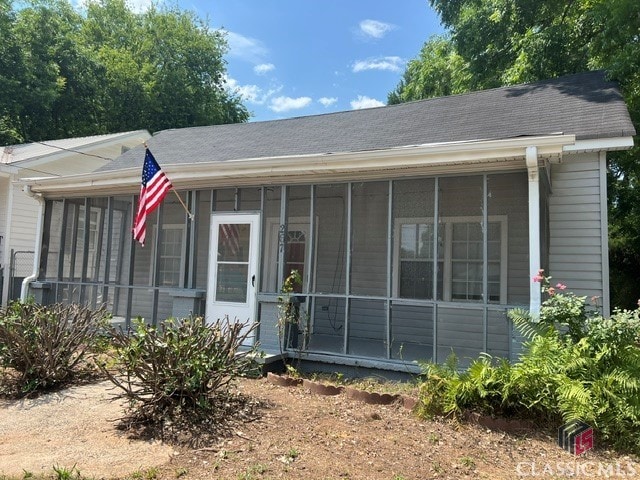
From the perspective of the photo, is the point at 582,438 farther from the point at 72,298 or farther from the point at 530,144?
the point at 72,298

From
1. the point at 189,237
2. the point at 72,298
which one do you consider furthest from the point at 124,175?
the point at 72,298

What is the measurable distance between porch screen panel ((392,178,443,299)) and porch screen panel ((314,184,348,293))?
99 centimetres

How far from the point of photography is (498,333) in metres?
5.57

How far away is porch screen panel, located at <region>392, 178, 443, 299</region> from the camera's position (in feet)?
20.0

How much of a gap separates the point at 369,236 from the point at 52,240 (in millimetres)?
6286

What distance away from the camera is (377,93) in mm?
34000

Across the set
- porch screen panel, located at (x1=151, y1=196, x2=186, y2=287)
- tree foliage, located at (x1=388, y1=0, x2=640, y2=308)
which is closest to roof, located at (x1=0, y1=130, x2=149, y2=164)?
porch screen panel, located at (x1=151, y1=196, x2=186, y2=287)

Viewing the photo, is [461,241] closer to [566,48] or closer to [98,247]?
[98,247]

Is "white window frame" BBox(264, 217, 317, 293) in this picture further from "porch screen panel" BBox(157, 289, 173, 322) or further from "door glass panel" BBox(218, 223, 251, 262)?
"porch screen panel" BBox(157, 289, 173, 322)

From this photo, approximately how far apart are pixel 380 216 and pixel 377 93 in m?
29.1

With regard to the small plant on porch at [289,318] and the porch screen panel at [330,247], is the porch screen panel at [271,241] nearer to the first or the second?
the porch screen panel at [330,247]

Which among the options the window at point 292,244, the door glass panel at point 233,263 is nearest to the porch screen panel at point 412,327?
the window at point 292,244

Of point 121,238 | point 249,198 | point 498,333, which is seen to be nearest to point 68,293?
point 121,238

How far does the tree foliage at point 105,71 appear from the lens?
20.2 metres
